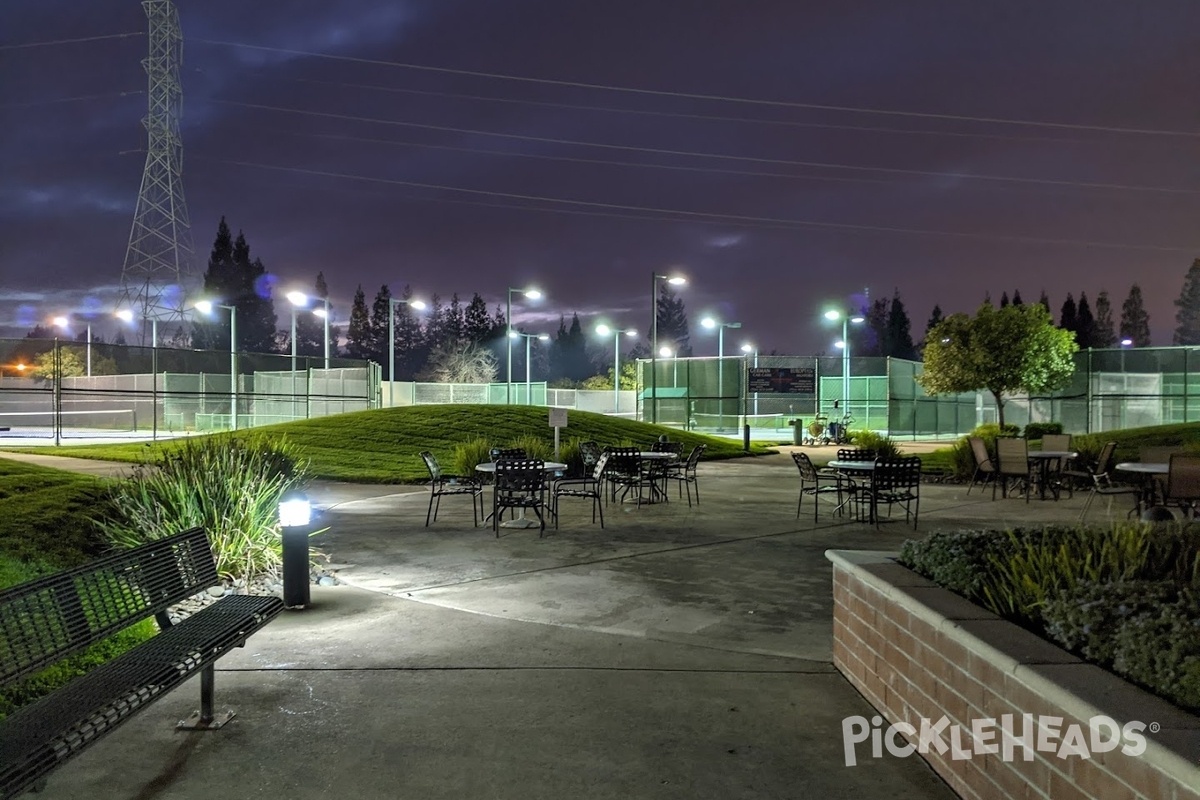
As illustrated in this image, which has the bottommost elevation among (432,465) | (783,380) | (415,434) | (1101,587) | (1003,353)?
(415,434)

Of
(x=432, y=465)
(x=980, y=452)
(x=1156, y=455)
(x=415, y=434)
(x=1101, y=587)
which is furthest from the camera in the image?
(x=415, y=434)

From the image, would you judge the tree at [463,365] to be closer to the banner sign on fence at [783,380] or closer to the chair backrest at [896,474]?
the banner sign on fence at [783,380]

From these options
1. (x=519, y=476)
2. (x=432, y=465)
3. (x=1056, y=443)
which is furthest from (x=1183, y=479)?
(x=432, y=465)

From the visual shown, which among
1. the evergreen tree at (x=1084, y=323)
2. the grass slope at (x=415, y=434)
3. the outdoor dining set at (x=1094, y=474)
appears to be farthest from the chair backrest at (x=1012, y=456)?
the evergreen tree at (x=1084, y=323)

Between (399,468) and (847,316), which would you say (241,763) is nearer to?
(399,468)

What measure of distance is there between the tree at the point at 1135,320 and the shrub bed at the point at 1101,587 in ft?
389

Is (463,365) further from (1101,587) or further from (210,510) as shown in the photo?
(1101,587)

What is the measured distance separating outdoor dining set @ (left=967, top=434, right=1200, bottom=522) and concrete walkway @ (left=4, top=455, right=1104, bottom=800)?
518cm

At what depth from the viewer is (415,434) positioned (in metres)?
24.3

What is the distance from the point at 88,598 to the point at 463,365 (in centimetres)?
7400

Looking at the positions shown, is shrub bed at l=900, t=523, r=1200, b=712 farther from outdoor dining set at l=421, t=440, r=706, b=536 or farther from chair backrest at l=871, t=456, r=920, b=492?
outdoor dining set at l=421, t=440, r=706, b=536

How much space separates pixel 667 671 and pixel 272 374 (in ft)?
102

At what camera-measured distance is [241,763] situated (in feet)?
12.2

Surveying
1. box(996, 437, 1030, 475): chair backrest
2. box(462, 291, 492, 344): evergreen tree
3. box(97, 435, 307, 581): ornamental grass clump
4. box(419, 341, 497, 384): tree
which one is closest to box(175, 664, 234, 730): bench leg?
box(97, 435, 307, 581): ornamental grass clump
